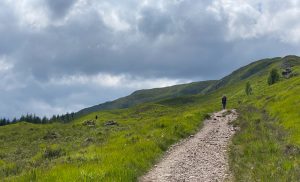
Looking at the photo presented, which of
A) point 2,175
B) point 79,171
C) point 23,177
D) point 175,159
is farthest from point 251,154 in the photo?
point 2,175

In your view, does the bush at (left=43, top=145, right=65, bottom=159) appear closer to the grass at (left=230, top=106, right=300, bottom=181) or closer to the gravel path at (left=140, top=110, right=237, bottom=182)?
the gravel path at (left=140, top=110, right=237, bottom=182)

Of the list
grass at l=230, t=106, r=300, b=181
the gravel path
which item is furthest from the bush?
grass at l=230, t=106, r=300, b=181

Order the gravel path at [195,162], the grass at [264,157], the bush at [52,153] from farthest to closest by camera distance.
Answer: the bush at [52,153] < the gravel path at [195,162] < the grass at [264,157]

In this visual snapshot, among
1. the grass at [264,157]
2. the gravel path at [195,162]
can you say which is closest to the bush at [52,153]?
the gravel path at [195,162]

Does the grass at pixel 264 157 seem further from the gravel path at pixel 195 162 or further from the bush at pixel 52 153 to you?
the bush at pixel 52 153

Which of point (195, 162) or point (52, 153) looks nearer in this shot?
point (195, 162)

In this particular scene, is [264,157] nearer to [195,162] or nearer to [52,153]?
[195,162]

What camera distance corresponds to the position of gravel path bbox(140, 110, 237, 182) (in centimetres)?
1591

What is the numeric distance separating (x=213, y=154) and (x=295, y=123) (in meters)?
9.68

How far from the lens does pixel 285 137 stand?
23.3 meters

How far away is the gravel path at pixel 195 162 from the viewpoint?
15906mm

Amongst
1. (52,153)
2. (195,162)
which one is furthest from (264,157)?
(52,153)

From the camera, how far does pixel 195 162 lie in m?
19.0

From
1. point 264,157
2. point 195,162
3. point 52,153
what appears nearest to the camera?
point 264,157
